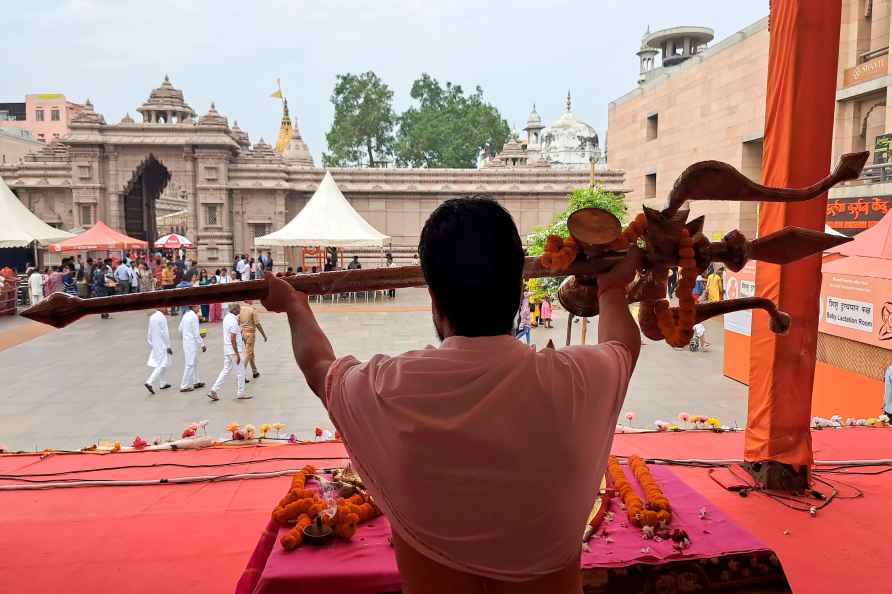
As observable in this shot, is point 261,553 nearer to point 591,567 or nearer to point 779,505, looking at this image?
point 591,567

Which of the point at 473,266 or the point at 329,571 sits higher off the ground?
the point at 473,266

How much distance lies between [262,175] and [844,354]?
18770 millimetres

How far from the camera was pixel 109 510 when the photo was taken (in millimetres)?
3539

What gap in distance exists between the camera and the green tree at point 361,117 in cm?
3766

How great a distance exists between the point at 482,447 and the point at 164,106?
25199 mm

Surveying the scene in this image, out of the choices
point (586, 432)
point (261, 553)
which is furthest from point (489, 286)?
point (261, 553)

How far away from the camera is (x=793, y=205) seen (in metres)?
3.52

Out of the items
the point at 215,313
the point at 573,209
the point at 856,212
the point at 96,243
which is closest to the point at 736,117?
the point at 856,212

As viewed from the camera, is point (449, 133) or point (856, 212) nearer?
point (856, 212)

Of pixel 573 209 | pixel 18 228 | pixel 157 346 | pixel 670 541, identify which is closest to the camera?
pixel 670 541

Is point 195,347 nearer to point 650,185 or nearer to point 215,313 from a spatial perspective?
point 215,313

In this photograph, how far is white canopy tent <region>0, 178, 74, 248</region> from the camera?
51.6 ft

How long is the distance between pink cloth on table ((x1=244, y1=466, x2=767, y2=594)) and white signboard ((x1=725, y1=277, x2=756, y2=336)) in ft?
20.2

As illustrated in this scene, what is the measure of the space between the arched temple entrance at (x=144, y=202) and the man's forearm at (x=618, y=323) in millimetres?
25090
